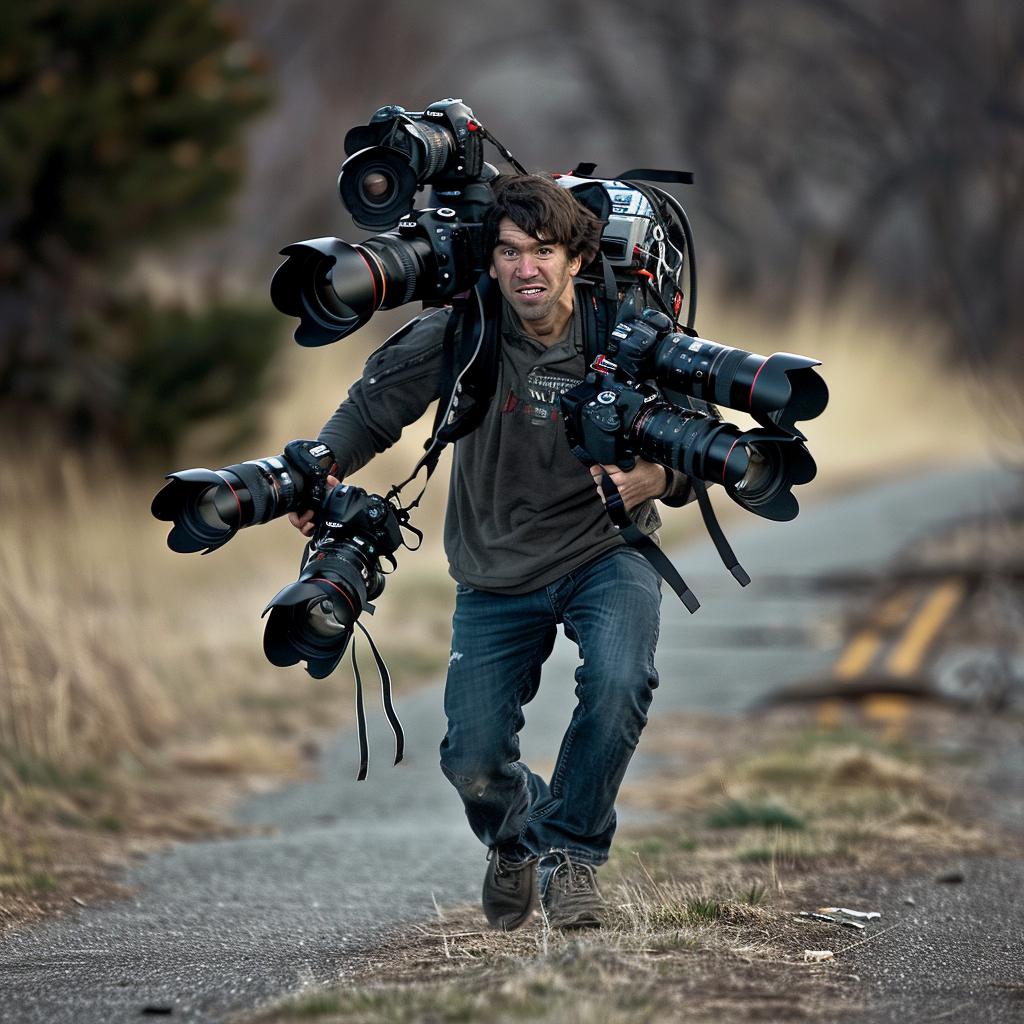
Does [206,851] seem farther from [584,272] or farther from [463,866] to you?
[584,272]

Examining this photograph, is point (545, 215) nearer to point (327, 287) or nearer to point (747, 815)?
point (327, 287)

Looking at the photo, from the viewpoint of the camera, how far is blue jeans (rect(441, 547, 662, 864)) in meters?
3.99

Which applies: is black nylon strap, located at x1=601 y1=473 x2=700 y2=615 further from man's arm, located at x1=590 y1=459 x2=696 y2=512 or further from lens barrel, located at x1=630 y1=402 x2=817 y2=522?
lens barrel, located at x1=630 y1=402 x2=817 y2=522

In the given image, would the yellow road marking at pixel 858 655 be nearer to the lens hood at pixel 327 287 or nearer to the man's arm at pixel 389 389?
the man's arm at pixel 389 389

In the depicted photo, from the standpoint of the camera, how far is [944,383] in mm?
22156

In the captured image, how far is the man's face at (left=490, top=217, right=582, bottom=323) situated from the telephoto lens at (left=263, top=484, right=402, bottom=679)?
0.59 metres

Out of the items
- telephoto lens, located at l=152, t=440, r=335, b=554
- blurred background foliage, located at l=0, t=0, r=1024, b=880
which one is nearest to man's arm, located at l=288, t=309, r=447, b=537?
telephoto lens, located at l=152, t=440, r=335, b=554

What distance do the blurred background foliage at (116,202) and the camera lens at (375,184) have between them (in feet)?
19.7

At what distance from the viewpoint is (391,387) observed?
165 inches

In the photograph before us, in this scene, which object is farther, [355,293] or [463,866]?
[463,866]

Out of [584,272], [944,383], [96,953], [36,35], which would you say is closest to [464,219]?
[584,272]

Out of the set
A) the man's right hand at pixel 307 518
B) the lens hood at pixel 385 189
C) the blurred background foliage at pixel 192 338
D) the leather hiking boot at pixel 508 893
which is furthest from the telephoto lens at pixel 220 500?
the blurred background foliage at pixel 192 338

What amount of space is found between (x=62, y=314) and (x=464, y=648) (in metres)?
6.73

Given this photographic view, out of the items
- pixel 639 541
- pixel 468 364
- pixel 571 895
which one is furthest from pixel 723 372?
pixel 571 895
